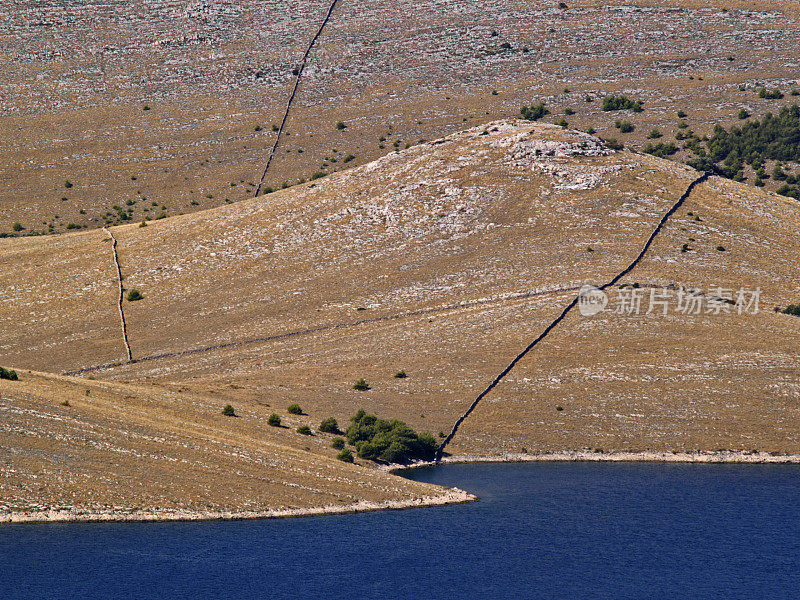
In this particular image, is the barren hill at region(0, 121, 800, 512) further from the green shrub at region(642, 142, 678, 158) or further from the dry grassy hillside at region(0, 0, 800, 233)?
the dry grassy hillside at region(0, 0, 800, 233)

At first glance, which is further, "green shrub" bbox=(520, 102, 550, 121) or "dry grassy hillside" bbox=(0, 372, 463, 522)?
"green shrub" bbox=(520, 102, 550, 121)

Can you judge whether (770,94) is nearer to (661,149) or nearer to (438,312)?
(661,149)

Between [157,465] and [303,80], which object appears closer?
[157,465]

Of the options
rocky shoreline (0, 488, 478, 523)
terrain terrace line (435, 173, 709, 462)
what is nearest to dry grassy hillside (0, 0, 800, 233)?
terrain terrace line (435, 173, 709, 462)

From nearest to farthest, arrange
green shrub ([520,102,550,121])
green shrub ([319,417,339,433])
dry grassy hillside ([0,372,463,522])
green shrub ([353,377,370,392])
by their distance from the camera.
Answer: dry grassy hillside ([0,372,463,522])
green shrub ([319,417,339,433])
green shrub ([353,377,370,392])
green shrub ([520,102,550,121])

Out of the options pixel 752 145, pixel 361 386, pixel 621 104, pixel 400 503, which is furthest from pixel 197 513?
pixel 621 104

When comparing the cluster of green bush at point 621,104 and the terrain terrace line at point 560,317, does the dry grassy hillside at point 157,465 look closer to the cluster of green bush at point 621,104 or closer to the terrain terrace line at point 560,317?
the terrain terrace line at point 560,317
